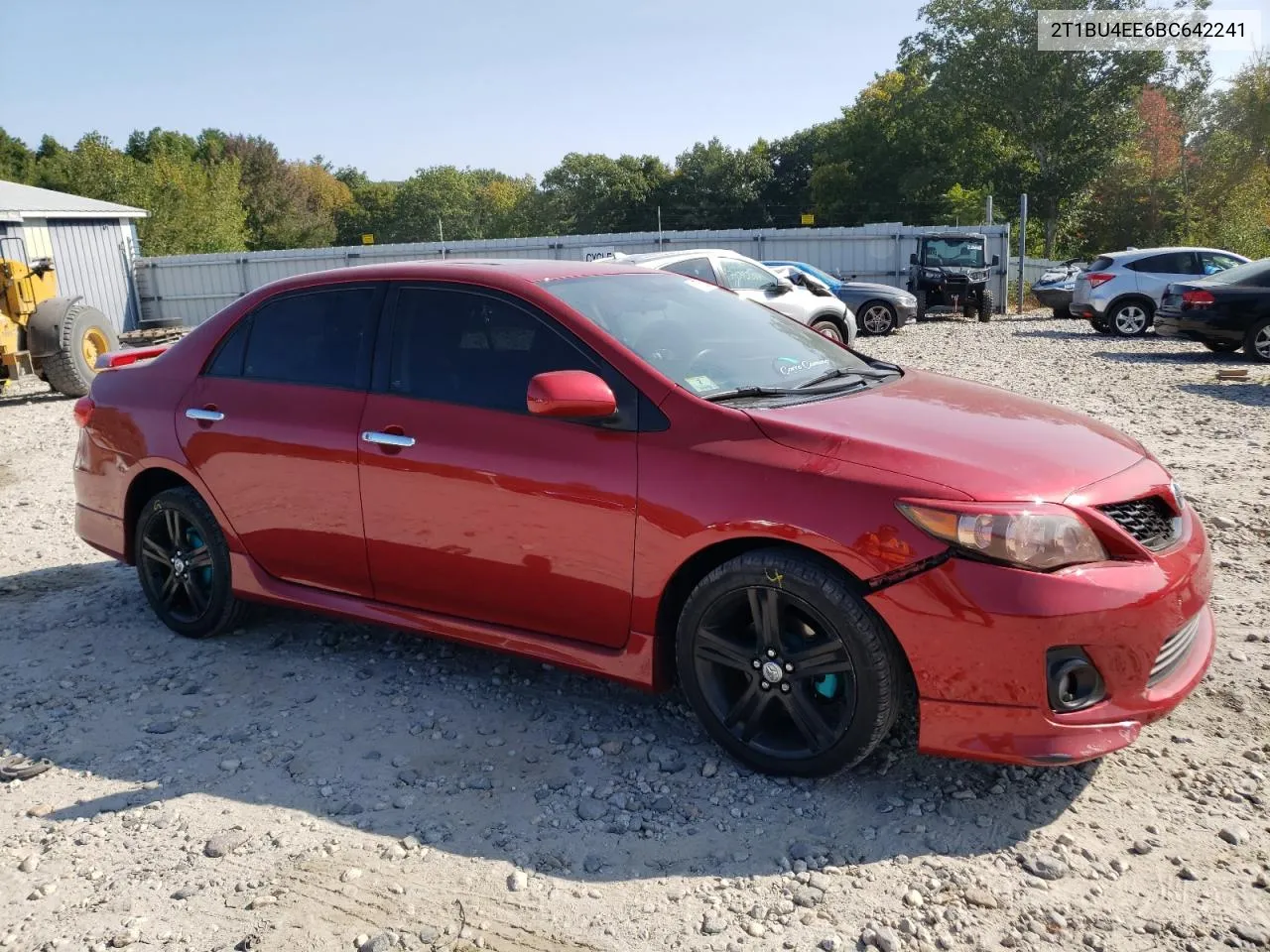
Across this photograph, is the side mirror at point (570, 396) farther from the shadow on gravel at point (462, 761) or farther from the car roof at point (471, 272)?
the shadow on gravel at point (462, 761)

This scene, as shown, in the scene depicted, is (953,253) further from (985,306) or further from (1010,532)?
(1010,532)

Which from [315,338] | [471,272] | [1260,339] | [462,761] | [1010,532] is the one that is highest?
[471,272]

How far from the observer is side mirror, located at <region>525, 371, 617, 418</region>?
3412 millimetres

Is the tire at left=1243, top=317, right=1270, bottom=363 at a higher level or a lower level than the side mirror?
lower

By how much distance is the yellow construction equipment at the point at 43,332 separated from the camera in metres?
13.5

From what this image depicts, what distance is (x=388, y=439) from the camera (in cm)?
400

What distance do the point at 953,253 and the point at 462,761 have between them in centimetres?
2257

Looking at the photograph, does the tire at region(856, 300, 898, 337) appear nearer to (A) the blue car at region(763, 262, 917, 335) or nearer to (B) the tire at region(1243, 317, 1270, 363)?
(A) the blue car at region(763, 262, 917, 335)

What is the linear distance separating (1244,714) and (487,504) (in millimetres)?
2836

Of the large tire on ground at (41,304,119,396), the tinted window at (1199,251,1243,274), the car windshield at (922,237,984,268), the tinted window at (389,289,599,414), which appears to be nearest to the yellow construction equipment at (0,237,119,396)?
the large tire on ground at (41,304,119,396)

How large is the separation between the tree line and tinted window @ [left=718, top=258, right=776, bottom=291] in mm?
24012

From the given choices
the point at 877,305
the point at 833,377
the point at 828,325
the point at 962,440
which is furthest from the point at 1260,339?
the point at 962,440

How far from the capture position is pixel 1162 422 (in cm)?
936

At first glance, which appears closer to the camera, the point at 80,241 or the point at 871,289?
the point at 871,289
